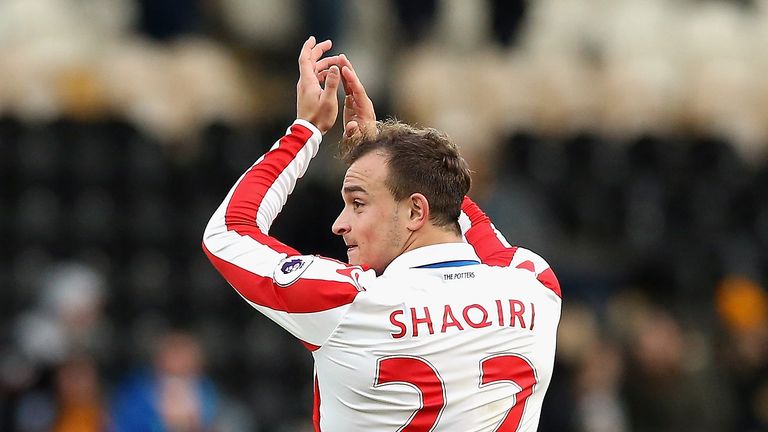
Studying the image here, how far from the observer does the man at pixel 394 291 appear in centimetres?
394

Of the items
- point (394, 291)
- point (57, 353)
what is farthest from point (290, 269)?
point (57, 353)

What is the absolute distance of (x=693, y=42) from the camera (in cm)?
1498

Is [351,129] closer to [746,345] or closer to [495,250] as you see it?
[495,250]

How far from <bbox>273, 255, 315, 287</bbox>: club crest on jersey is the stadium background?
18.8 ft

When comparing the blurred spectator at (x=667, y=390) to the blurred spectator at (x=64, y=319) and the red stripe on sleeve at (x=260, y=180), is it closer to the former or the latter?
the blurred spectator at (x=64, y=319)

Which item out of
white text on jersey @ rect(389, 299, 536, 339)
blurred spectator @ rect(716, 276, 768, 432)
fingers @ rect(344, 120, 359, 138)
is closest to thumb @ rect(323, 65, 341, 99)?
fingers @ rect(344, 120, 359, 138)

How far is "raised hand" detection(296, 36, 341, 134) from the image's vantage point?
13.8 ft

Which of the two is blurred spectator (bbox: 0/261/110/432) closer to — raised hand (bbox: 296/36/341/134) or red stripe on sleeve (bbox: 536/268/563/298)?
raised hand (bbox: 296/36/341/134)

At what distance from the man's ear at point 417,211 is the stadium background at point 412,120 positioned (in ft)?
18.9

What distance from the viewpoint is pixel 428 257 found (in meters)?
4.06

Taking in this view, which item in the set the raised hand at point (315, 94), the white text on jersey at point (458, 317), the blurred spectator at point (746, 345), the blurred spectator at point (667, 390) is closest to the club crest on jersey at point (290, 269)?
the white text on jersey at point (458, 317)

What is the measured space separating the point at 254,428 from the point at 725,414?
3.51m

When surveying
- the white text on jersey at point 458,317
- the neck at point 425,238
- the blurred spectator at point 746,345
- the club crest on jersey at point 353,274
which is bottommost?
the blurred spectator at point 746,345

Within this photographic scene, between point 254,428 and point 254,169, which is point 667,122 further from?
point 254,169
